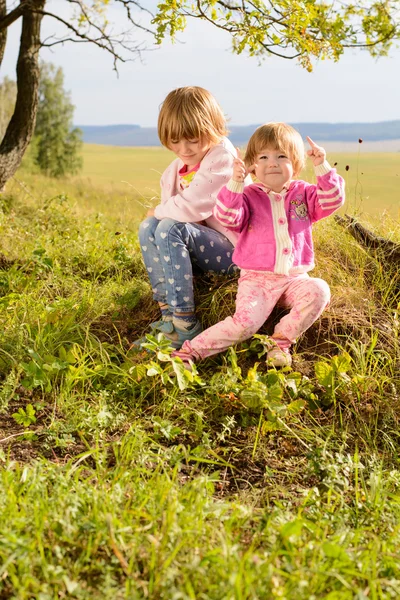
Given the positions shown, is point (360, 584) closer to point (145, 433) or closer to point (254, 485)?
point (254, 485)

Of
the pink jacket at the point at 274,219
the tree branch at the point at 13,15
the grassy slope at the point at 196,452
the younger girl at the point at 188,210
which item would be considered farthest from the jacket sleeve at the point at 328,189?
the tree branch at the point at 13,15

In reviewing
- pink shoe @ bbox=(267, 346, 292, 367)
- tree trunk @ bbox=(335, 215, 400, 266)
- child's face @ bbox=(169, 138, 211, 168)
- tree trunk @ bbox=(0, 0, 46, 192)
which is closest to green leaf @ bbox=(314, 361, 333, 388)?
pink shoe @ bbox=(267, 346, 292, 367)

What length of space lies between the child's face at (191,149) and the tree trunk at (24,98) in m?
4.39

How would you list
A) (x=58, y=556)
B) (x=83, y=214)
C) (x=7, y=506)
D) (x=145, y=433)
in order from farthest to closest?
(x=83, y=214)
(x=145, y=433)
(x=7, y=506)
(x=58, y=556)

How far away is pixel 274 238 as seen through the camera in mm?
3164

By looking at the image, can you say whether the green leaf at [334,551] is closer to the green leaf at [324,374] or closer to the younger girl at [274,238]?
the green leaf at [324,374]

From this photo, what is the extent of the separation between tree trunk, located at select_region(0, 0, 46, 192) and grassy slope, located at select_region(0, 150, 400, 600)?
3.02 metres

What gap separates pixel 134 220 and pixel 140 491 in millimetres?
5902

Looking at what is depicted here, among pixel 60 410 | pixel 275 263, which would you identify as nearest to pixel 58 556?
pixel 60 410

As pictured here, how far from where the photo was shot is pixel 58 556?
70.2 inches

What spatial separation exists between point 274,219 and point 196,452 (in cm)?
129

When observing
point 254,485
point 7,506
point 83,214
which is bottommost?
point 254,485

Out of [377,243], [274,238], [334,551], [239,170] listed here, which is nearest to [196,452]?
[334,551]

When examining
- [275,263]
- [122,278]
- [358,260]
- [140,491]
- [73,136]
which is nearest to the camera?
[140,491]
